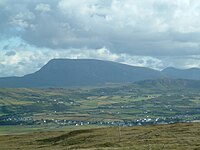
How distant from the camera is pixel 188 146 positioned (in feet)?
212

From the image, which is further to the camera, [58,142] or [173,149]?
[58,142]

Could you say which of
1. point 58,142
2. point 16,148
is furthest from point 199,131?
point 16,148

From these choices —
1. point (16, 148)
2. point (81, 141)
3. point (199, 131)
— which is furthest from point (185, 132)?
point (16, 148)

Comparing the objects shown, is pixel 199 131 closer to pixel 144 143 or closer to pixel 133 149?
pixel 144 143

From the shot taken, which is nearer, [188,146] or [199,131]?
[188,146]

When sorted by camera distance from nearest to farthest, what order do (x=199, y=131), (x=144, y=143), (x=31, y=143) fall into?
(x=144, y=143), (x=199, y=131), (x=31, y=143)

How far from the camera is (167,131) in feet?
298

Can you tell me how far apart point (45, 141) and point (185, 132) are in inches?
1265

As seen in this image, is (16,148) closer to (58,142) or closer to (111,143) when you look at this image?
(58,142)

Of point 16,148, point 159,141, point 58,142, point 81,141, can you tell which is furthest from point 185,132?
point 16,148

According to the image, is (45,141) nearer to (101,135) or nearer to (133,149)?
(101,135)

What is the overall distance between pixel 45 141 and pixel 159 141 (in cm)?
3371

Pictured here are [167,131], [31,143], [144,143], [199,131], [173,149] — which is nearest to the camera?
[173,149]

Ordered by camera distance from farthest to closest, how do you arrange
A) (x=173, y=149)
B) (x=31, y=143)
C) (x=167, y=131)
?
(x=31, y=143)
(x=167, y=131)
(x=173, y=149)
